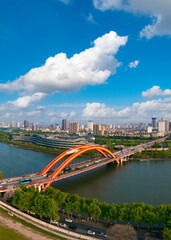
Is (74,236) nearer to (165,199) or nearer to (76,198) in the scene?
(76,198)

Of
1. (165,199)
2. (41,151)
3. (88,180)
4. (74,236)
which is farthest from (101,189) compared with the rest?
(41,151)

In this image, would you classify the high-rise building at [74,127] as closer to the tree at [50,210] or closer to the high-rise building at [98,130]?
the high-rise building at [98,130]

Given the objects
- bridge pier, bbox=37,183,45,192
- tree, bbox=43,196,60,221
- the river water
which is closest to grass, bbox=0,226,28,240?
tree, bbox=43,196,60,221

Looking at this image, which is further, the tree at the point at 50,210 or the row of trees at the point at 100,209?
the tree at the point at 50,210

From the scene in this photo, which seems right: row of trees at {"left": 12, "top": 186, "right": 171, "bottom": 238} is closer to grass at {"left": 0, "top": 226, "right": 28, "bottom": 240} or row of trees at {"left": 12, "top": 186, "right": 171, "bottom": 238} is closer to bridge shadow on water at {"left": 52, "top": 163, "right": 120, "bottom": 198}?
grass at {"left": 0, "top": 226, "right": 28, "bottom": 240}

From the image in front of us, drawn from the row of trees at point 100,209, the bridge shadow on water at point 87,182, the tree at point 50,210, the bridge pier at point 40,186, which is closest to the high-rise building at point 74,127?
the bridge shadow on water at point 87,182

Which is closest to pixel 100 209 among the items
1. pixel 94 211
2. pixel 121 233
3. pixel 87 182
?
pixel 94 211

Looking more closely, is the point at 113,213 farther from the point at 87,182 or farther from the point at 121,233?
the point at 87,182
